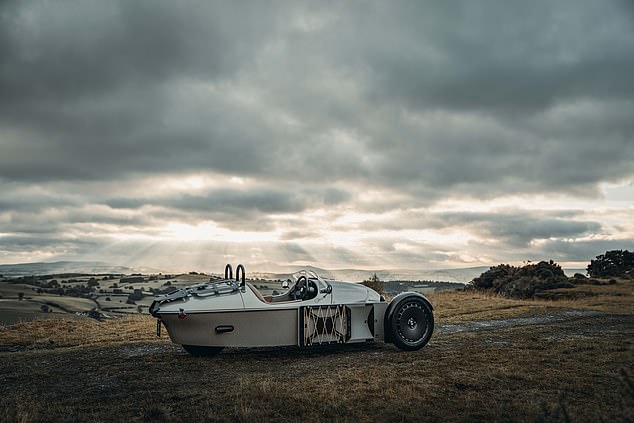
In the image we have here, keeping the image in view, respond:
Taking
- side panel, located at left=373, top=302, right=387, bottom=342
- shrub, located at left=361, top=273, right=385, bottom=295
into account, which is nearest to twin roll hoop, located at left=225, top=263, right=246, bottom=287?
side panel, located at left=373, top=302, right=387, bottom=342

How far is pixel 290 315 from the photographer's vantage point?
10.2 metres

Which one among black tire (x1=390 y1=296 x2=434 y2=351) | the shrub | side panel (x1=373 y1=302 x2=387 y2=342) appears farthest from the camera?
the shrub

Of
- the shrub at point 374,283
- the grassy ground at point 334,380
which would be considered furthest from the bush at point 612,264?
the grassy ground at point 334,380

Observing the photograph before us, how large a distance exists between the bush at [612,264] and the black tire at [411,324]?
125ft

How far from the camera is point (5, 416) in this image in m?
6.08

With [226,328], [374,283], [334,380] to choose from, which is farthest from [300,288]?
[374,283]

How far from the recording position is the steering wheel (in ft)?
36.0

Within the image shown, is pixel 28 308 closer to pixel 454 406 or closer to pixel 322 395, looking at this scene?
pixel 322 395

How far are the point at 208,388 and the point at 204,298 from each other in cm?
247

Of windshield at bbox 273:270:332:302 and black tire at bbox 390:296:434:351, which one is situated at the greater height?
windshield at bbox 273:270:332:302

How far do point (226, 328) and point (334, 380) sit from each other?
9.21ft

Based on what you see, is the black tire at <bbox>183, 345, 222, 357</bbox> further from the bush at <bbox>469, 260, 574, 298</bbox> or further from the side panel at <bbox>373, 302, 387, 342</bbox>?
the bush at <bbox>469, 260, 574, 298</bbox>

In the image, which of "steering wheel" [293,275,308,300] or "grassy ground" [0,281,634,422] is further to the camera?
"steering wheel" [293,275,308,300]

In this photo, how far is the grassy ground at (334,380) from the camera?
605cm
